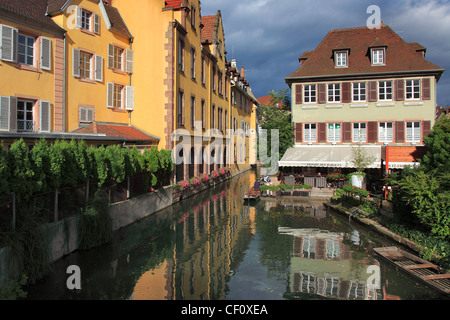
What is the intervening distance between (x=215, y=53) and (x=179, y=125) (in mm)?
10640

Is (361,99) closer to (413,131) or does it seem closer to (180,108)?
(413,131)

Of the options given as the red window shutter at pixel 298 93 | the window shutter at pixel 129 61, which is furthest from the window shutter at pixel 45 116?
the red window shutter at pixel 298 93

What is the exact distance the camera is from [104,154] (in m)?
13.1

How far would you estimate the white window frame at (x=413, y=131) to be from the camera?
25766 millimetres

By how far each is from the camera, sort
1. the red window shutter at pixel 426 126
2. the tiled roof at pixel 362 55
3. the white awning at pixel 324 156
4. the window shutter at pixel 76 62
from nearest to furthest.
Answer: the window shutter at pixel 76 62
the white awning at pixel 324 156
the red window shutter at pixel 426 126
the tiled roof at pixel 362 55

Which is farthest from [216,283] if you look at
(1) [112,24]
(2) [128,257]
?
(1) [112,24]

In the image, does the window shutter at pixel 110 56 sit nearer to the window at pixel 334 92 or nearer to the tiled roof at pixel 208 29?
the tiled roof at pixel 208 29

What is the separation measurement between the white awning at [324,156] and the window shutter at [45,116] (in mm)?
15455

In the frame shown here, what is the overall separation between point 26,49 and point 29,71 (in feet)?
3.43

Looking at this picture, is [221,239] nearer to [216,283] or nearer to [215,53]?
[216,283]

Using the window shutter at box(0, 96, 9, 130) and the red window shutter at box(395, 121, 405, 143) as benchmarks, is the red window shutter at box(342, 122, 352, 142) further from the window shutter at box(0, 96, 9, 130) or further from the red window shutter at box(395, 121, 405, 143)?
the window shutter at box(0, 96, 9, 130)

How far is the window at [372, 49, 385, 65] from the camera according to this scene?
86.9 ft

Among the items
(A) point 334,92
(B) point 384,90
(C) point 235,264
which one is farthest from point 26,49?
(B) point 384,90
